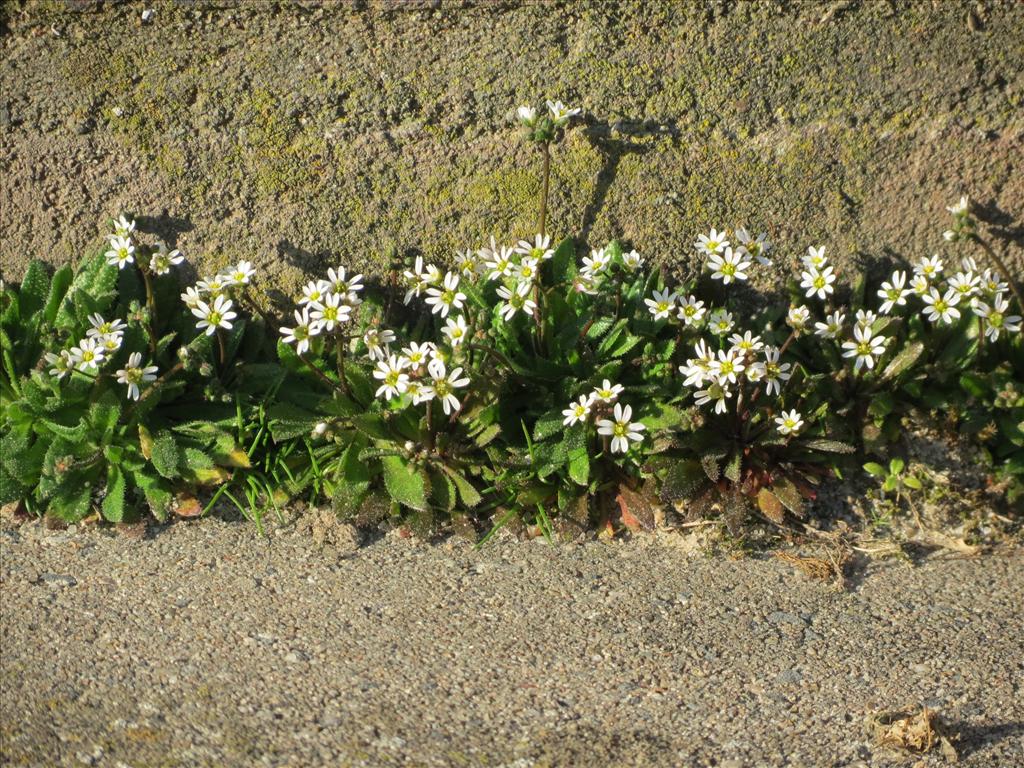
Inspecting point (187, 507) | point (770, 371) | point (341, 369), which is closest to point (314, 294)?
point (341, 369)

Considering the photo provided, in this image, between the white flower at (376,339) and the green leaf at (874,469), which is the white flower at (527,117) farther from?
the green leaf at (874,469)

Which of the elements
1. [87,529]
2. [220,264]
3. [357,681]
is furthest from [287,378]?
[357,681]

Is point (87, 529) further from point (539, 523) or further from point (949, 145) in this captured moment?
point (949, 145)

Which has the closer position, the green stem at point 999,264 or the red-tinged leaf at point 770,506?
the red-tinged leaf at point 770,506

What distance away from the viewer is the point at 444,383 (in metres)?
3.18

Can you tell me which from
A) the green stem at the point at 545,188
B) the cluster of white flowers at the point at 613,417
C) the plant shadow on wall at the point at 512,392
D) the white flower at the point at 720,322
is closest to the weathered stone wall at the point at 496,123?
the green stem at the point at 545,188

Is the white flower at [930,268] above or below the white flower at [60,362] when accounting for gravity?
above

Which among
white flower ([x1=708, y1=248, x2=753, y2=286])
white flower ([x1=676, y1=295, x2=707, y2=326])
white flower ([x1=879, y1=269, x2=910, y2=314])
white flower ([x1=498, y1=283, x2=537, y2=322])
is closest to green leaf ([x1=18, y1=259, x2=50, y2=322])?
white flower ([x1=498, y1=283, x2=537, y2=322])

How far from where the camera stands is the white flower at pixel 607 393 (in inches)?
126

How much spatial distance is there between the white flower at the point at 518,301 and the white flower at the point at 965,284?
1359mm

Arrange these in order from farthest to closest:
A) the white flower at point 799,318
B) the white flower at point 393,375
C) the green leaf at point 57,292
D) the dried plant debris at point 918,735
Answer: the green leaf at point 57,292 < the white flower at point 799,318 < the white flower at point 393,375 < the dried plant debris at point 918,735

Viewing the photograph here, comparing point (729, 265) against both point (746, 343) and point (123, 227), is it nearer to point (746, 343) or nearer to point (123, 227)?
point (746, 343)

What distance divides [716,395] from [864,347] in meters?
0.57

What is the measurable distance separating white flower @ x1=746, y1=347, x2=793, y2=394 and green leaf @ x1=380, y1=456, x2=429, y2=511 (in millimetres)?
1039
